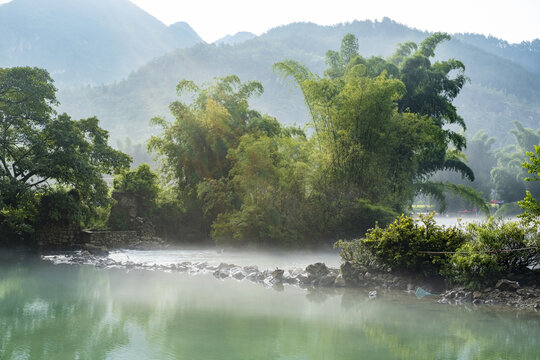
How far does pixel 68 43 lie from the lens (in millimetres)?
180375

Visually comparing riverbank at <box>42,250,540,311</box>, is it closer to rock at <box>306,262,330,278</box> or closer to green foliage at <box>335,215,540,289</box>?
rock at <box>306,262,330,278</box>

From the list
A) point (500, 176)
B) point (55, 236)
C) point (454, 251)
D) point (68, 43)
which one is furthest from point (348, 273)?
point (68, 43)

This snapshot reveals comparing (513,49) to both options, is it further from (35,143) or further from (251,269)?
(251,269)

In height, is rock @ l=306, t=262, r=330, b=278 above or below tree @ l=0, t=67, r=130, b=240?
below

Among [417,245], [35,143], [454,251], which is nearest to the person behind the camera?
[454,251]

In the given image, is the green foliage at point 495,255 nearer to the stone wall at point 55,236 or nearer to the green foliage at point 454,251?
the green foliage at point 454,251

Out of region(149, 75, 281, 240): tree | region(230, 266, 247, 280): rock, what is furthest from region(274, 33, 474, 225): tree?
region(230, 266, 247, 280): rock

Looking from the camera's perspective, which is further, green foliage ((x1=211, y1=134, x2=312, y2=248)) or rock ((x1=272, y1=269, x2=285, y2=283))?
green foliage ((x1=211, y1=134, x2=312, y2=248))

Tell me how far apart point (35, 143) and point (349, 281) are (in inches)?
398

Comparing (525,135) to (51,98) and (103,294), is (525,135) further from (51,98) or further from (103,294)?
(103,294)

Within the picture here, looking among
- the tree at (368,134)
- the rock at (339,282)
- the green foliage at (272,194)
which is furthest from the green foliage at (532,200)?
the green foliage at (272,194)

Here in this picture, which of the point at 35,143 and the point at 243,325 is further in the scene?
the point at 35,143

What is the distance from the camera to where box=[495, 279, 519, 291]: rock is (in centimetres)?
827

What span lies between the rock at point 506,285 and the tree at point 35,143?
11437 millimetres
